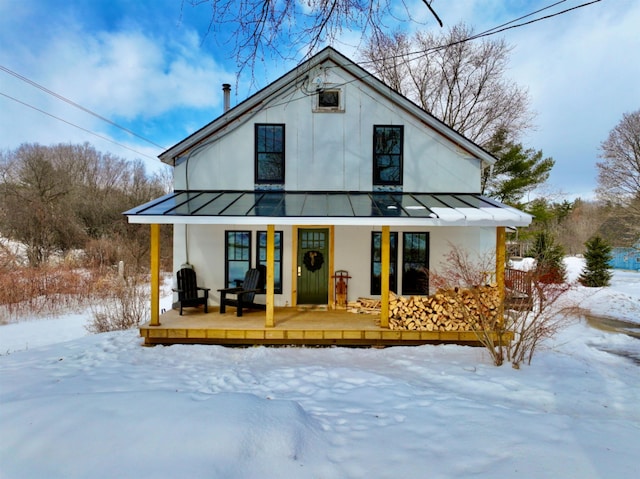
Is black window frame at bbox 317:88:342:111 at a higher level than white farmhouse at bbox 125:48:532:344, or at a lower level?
higher

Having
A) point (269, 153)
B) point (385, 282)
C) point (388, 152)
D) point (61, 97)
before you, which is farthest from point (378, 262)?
point (61, 97)

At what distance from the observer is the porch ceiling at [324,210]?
6.23m

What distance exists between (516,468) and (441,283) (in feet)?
13.8

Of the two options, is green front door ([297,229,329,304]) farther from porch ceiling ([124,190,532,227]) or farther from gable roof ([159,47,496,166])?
gable roof ([159,47,496,166])

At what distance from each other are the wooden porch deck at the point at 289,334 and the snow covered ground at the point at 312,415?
27cm

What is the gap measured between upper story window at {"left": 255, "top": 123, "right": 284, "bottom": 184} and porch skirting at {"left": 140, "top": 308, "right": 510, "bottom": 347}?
358cm

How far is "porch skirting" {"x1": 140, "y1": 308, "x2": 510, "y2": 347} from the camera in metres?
6.41

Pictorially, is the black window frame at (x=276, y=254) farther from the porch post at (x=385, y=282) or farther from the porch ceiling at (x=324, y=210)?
the porch post at (x=385, y=282)

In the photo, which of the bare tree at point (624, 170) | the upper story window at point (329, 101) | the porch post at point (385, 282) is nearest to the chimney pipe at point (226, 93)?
the upper story window at point (329, 101)

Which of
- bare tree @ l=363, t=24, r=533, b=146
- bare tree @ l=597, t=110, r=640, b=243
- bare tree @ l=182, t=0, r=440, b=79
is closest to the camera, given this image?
bare tree @ l=182, t=0, r=440, b=79

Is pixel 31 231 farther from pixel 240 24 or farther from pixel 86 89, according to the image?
pixel 240 24

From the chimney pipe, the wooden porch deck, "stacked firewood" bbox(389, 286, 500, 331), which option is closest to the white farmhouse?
the wooden porch deck

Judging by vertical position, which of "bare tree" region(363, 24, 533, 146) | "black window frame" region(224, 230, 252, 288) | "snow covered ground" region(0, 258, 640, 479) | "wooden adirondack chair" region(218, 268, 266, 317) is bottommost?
"snow covered ground" region(0, 258, 640, 479)

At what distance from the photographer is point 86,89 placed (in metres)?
14.6
